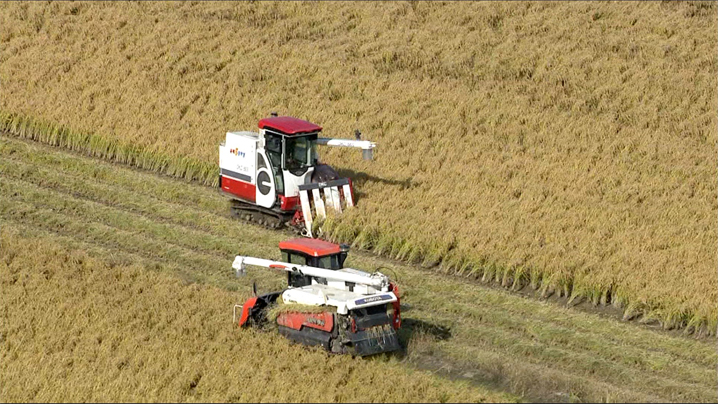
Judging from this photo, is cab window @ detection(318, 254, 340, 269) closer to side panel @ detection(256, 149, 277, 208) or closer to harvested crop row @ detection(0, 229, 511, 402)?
harvested crop row @ detection(0, 229, 511, 402)

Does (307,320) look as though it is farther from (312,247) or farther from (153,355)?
(153,355)

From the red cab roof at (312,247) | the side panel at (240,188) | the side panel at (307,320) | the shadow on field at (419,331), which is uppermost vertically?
the side panel at (240,188)

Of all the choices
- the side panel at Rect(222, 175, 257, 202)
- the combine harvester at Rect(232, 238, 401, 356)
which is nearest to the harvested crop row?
the combine harvester at Rect(232, 238, 401, 356)

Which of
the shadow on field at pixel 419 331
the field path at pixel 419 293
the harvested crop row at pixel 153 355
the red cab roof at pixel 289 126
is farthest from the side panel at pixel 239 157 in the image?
the shadow on field at pixel 419 331

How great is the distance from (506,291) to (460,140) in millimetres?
8631

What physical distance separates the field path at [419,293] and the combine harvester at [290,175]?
0.66 metres

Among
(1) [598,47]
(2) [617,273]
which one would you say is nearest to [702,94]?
(1) [598,47]

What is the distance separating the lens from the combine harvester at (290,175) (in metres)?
30.2

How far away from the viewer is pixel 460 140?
34.6 metres

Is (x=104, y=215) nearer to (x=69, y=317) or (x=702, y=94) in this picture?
(x=69, y=317)

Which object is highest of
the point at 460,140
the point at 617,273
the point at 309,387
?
the point at 460,140

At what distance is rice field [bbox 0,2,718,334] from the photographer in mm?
27875

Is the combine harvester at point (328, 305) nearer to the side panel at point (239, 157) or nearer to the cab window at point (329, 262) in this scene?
the cab window at point (329, 262)

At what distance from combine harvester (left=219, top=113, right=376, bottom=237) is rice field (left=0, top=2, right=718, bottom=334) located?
0.81m
